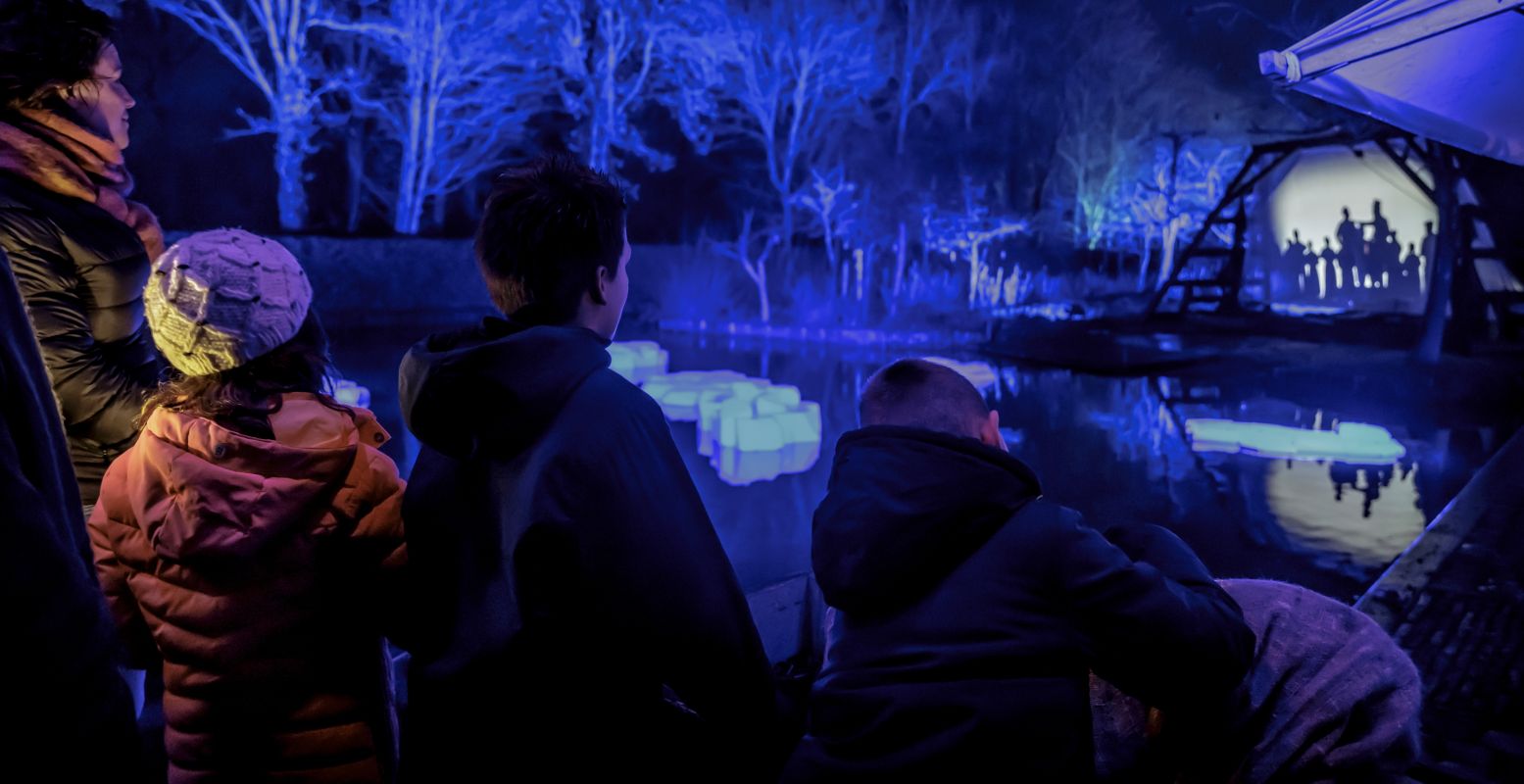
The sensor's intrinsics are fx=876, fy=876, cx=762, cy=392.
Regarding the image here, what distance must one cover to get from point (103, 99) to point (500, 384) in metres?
1.36

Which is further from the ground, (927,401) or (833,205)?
(833,205)

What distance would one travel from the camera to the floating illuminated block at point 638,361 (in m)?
7.77

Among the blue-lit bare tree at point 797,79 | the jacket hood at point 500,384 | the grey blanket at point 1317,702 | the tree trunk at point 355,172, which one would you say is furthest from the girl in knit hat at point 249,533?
the blue-lit bare tree at point 797,79

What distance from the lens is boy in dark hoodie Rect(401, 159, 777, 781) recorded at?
103 centimetres

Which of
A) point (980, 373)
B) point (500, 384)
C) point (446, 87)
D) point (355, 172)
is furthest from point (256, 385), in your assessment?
point (355, 172)

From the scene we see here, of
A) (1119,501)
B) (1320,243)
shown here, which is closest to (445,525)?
(1119,501)

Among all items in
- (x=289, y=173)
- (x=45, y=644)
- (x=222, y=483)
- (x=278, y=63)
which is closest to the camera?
(x=45, y=644)

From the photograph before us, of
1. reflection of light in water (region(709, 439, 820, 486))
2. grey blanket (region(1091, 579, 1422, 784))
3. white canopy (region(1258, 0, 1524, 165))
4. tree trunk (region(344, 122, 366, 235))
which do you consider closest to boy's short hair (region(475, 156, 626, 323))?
grey blanket (region(1091, 579, 1422, 784))

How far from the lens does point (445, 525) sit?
116 cm

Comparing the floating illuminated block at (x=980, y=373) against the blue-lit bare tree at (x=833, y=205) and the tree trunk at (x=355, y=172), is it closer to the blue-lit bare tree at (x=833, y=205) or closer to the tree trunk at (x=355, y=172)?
the blue-lit bare tree at (x=833, y=205)

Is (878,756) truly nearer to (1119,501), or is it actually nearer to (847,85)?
(1119,501)

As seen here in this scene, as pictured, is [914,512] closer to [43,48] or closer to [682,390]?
[43,48]

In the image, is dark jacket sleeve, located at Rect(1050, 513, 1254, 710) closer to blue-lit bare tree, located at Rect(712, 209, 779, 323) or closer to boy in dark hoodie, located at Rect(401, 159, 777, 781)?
boy in dark hoodie, located at Rect(401, 159, 777, 781)

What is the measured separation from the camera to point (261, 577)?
1.23 m
